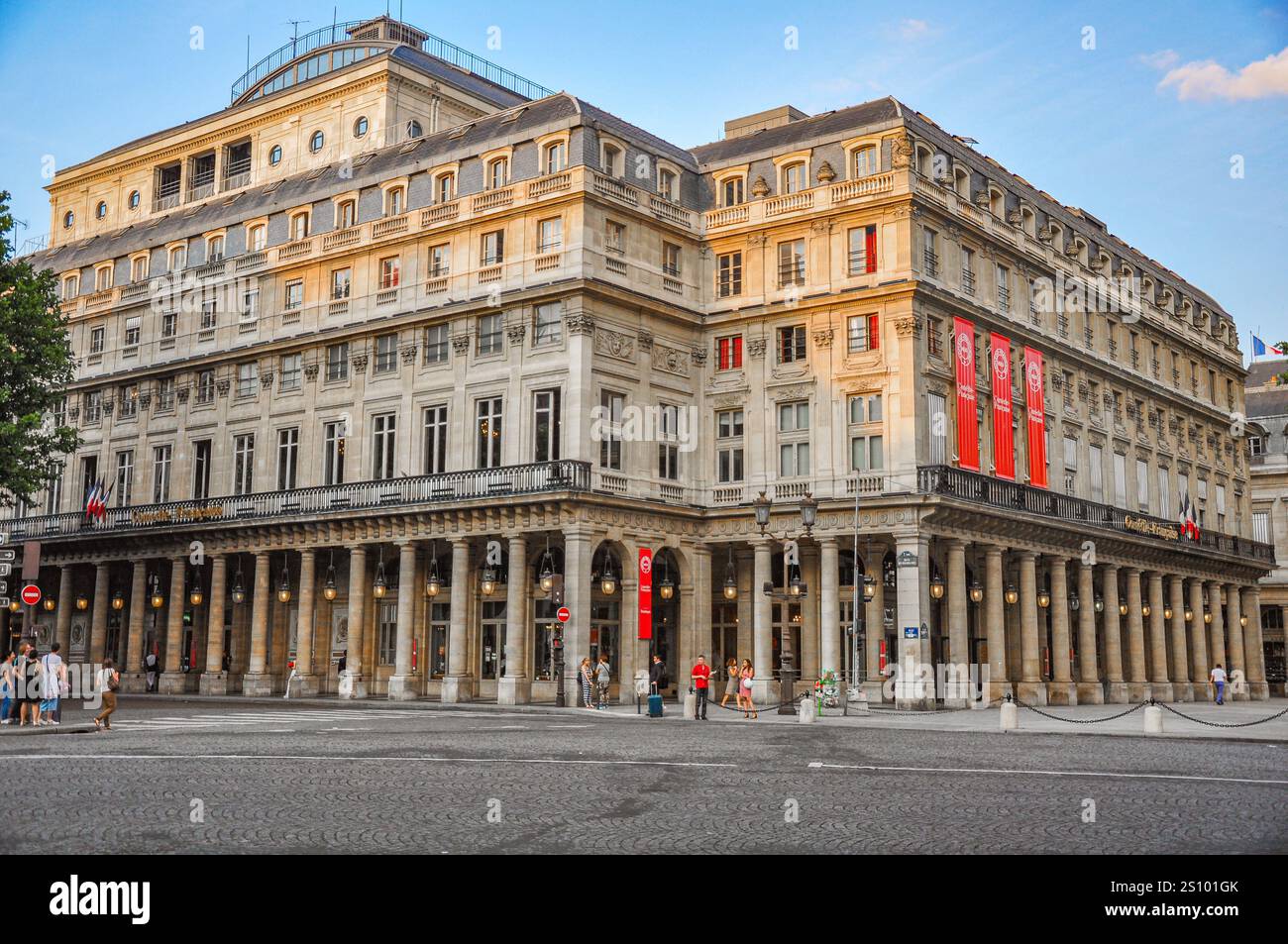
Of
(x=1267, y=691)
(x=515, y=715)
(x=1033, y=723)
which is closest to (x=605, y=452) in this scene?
(x=515, y=715)

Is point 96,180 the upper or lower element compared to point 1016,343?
upper

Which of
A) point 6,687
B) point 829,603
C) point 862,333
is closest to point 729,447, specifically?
point 862,333

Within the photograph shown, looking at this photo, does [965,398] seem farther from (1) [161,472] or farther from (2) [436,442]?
(1) [161,472]

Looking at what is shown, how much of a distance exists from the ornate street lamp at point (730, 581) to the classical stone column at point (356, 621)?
13.5 meters

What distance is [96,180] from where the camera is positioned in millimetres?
69562

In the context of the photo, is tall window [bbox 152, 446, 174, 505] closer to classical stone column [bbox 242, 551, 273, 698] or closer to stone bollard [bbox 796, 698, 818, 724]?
classical stone column [bbox 242, 551, 273, 698]

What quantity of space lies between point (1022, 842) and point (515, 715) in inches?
1015

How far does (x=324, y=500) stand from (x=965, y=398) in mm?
24061

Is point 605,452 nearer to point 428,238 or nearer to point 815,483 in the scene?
point 815,483

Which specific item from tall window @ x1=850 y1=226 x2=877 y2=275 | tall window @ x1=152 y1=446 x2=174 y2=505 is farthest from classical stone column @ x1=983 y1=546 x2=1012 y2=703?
tall window @ x1=152 y1=446 x2=174 y2=505

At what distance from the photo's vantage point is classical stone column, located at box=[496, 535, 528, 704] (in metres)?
42.1

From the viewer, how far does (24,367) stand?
40938mm

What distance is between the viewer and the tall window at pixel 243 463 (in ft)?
174

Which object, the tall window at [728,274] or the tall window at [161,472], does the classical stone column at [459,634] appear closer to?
the tall window at [728,274]
